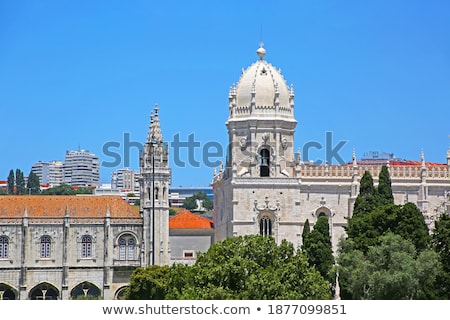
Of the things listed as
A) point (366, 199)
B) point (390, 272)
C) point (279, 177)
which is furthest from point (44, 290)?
point (390, 272)

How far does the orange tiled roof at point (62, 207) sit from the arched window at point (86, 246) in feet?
6.07

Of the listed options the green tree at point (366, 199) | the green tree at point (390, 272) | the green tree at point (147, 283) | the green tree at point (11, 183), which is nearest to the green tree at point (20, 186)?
the green tree at point (11, 183)

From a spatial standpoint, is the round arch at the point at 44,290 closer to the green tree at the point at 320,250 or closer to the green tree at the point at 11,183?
the green tree at the point at 320,250

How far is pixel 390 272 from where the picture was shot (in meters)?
65.7

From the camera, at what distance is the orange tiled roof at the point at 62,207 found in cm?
10750

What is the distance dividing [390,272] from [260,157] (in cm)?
3801

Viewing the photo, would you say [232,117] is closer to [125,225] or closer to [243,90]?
[243,90]

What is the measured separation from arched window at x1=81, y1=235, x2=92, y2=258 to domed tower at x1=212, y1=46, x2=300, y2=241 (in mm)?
10890

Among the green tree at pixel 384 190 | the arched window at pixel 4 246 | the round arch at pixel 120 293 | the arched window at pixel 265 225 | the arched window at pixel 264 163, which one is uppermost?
the arched window at pixel 264 163

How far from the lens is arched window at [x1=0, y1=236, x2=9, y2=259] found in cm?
10569

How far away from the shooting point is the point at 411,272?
6488 centimetres

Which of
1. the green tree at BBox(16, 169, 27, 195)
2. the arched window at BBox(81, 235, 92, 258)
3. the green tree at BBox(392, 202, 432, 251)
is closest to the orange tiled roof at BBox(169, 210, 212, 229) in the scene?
the arched window at BBox(81, 235, 92, 258)

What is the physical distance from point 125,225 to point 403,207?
1450 inches

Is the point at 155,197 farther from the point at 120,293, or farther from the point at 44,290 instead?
the point at 44,290
